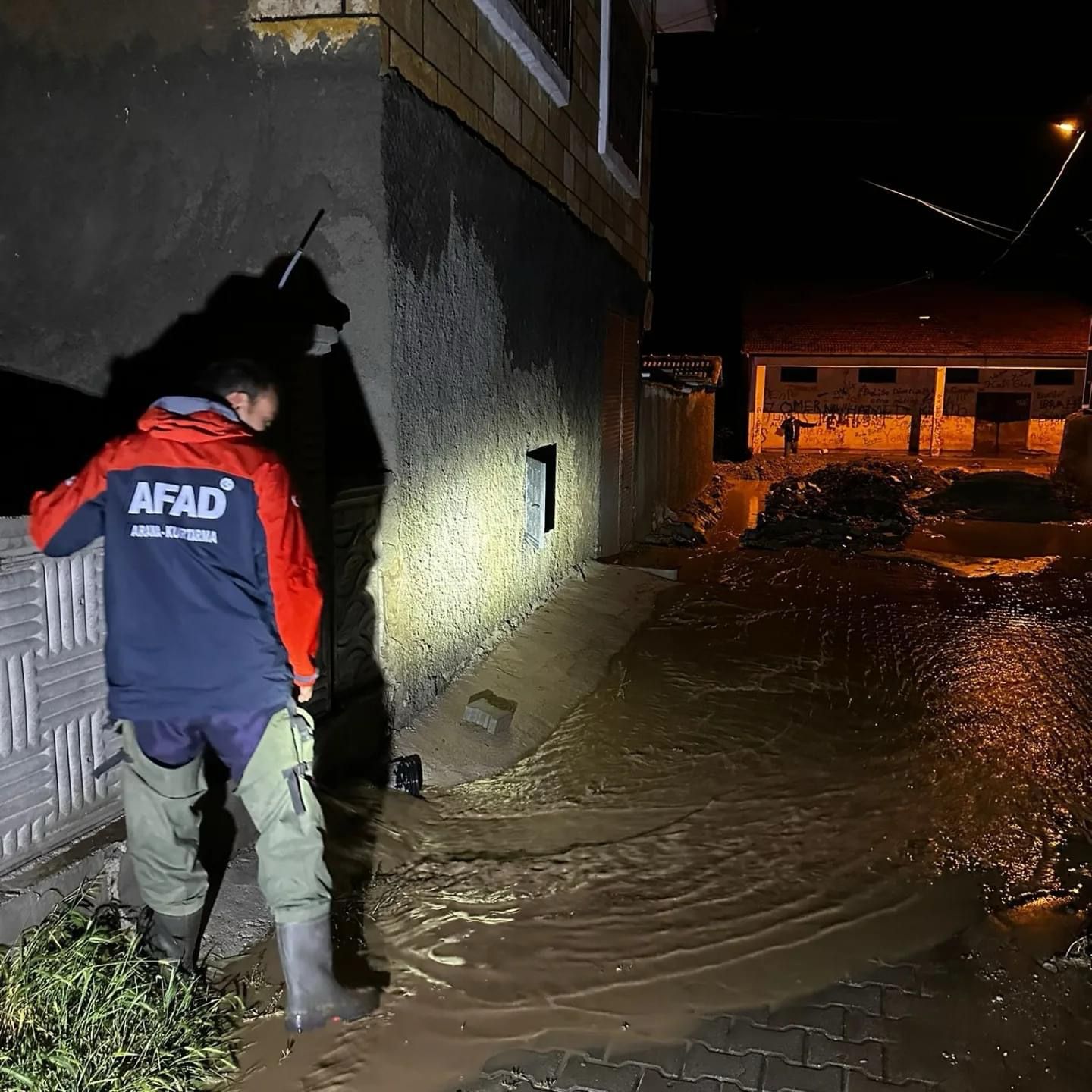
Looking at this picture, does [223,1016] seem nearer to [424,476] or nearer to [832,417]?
[424,476]

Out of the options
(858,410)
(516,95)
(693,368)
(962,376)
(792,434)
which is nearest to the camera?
(516,95)

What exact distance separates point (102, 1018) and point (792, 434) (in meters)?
28.9

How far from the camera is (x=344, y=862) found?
4.19 m

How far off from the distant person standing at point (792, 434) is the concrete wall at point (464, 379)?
2145 cm

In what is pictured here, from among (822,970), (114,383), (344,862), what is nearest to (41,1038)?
(344,862)

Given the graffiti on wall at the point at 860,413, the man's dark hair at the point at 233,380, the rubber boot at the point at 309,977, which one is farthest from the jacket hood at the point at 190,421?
the graffiti on wall at the point at 860,413

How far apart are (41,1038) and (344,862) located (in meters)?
1.50

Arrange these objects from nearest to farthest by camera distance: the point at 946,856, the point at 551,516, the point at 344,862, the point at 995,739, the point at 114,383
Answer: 1. the point at 344,862
2. the point at 946,856
3. the point at 114,383
4. the point at 995,739
5. the point at 551,516

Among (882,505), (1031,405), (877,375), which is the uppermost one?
(877,375)

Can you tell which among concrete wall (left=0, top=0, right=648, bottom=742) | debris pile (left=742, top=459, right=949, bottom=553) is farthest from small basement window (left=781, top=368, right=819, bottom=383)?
concrete wall (left=0, top=0, right=648, bottom=742)

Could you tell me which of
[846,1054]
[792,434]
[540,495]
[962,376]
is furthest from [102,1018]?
[962,376]

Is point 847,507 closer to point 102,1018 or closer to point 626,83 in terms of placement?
point 626,83

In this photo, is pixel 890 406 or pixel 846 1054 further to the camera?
pixel 890 406

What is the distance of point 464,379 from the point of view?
252 inches
